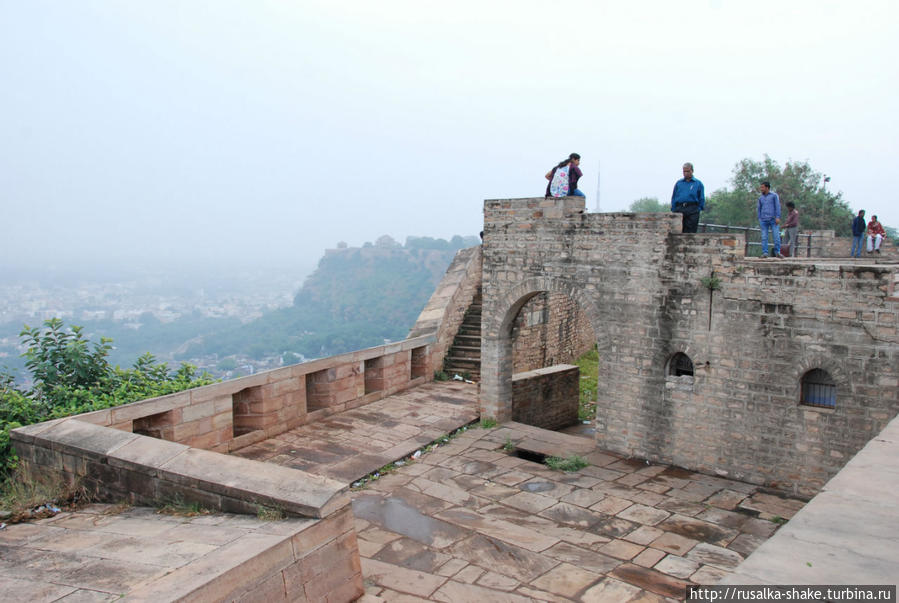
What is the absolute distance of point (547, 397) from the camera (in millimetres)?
11977

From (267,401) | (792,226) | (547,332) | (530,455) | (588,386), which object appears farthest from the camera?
(547,332)

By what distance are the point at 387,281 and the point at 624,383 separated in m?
62.8

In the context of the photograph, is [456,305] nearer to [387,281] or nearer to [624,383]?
[624,383]

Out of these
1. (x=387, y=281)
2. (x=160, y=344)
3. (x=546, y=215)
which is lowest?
(x=160, y=344)

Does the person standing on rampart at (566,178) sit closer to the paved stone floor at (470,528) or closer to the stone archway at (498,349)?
the stone archway at (498,349)

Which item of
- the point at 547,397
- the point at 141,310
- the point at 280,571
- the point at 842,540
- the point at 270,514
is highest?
the point at 842,540

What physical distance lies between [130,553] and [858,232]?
A: 1508cm

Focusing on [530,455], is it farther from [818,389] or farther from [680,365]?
[818,389]

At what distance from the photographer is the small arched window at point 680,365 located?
8.98 m

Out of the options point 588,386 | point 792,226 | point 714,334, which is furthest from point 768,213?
point 588,386

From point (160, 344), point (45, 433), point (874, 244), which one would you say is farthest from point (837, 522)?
point (160, 344)

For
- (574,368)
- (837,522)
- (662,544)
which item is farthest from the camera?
(574,368)

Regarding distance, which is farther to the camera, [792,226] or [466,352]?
[466,352]

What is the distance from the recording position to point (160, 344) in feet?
207
